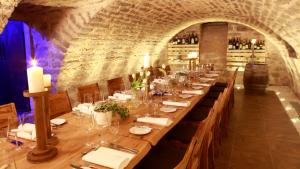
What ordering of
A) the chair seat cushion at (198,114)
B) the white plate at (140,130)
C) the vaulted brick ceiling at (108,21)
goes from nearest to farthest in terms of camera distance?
the white plate at (140,130), the chair seat cushion at (198,114), the vaulted brick ceiling at (108,21)

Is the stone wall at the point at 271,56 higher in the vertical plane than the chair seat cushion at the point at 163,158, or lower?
higher

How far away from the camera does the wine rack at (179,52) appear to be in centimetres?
901

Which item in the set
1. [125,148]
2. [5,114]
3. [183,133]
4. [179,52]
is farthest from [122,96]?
[179,52]

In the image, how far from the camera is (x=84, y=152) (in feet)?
5.23

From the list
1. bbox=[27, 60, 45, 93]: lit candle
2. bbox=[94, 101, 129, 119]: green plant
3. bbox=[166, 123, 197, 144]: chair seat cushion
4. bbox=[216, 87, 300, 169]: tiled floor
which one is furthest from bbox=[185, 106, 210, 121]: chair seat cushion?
bbox=[27, 60, 45, 93]: lit candle

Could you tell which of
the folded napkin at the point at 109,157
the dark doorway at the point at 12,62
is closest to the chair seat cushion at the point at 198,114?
the folded napkin at the point at 109,157

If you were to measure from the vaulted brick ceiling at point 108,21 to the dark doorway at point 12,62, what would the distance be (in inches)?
23.2

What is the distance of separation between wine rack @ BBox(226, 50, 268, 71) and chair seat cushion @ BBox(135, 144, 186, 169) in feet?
22.0

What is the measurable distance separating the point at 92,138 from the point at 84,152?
9.7 inches

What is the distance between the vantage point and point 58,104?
2.79 meters

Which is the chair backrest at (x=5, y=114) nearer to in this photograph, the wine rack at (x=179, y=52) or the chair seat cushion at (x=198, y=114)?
the chair seat cushion at (x=198, y=114)

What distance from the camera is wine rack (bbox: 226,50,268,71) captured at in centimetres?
803

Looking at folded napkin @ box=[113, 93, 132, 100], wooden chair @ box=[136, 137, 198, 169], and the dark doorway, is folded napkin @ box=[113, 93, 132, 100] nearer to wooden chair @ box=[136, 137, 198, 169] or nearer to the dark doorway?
wooden chair @ box=[136, 137, 198, 169]

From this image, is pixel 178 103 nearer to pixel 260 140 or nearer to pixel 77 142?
pixel 77 142
